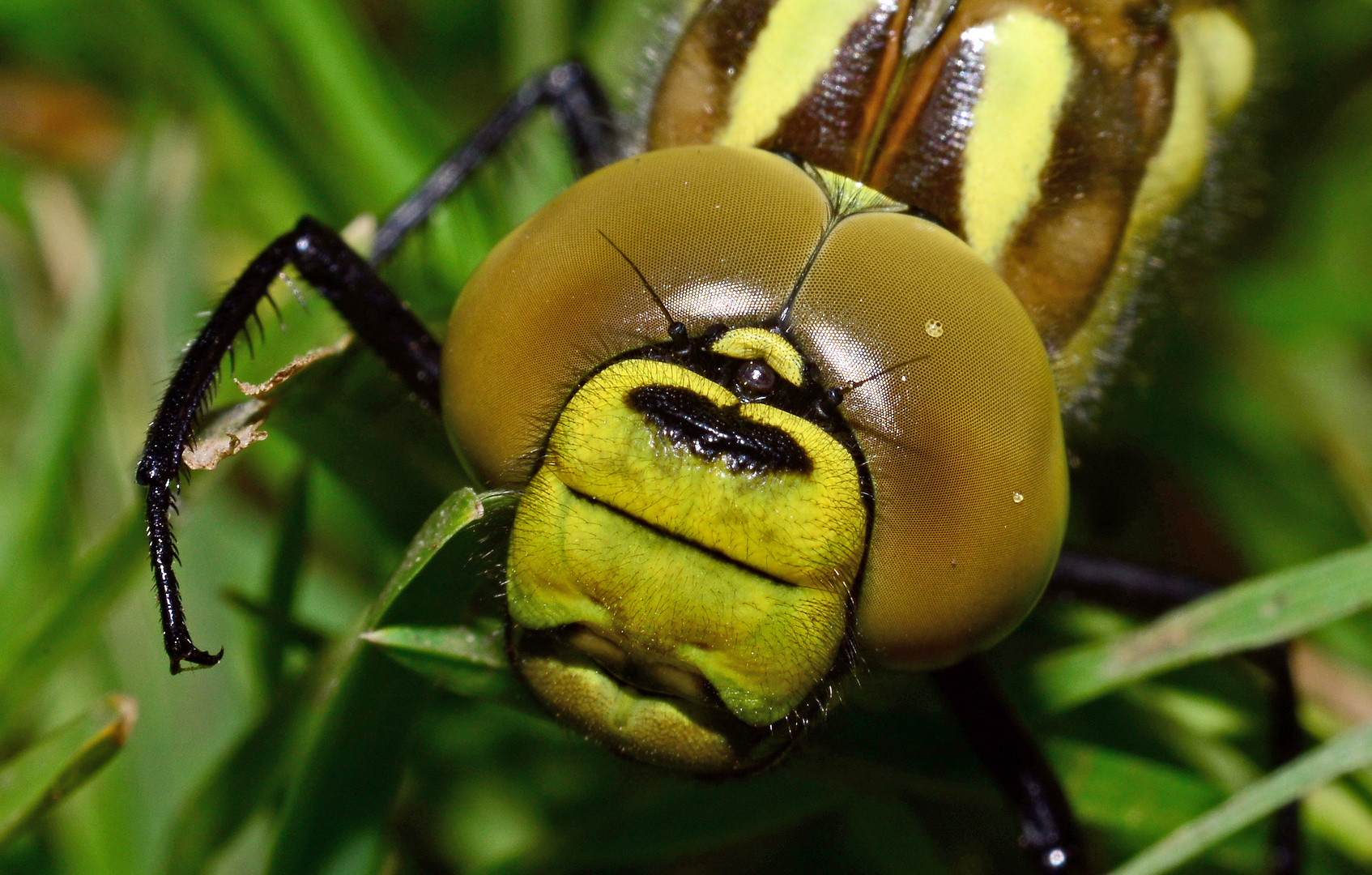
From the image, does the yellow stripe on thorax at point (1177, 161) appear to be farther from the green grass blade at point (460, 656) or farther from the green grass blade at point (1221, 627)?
the green grass blade at point (460, 656)

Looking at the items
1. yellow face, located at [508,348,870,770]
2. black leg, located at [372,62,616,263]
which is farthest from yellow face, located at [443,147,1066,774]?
black leg, located at [372,62,616,263]

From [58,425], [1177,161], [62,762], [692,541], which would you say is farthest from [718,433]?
[58,425]

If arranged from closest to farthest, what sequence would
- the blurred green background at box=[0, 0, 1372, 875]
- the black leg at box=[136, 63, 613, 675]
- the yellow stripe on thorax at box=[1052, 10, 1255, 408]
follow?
the black leg at box=[136, 63, 613, 675]
the blurred green background at box=[0, 0, 1372, 875]
the yellow stripe on thorax at box=[1052, 10, 1255, 408]

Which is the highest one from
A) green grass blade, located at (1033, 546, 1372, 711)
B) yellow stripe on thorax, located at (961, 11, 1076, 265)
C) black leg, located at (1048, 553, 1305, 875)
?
yellow stripe on thorax, located at (961, 11, 1076, 265)

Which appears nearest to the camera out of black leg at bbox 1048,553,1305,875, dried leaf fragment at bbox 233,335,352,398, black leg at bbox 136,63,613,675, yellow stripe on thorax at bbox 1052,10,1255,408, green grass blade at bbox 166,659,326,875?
black leg at bbox 136,63,613,675

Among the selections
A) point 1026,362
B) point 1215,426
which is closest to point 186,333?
point 1026,362

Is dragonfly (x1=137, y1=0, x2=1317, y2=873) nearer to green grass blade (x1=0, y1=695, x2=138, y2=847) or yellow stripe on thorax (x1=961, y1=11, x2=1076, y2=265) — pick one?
yellow stripe on thorax (x1=961, y1=11, x2=1076, y2=265)

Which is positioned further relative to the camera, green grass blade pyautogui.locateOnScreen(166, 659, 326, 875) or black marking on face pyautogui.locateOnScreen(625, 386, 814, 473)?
green grass blade pyautogui.locateOnScreen(166, 659, 326, 875)

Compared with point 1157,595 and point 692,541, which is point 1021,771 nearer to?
point 1157,595
